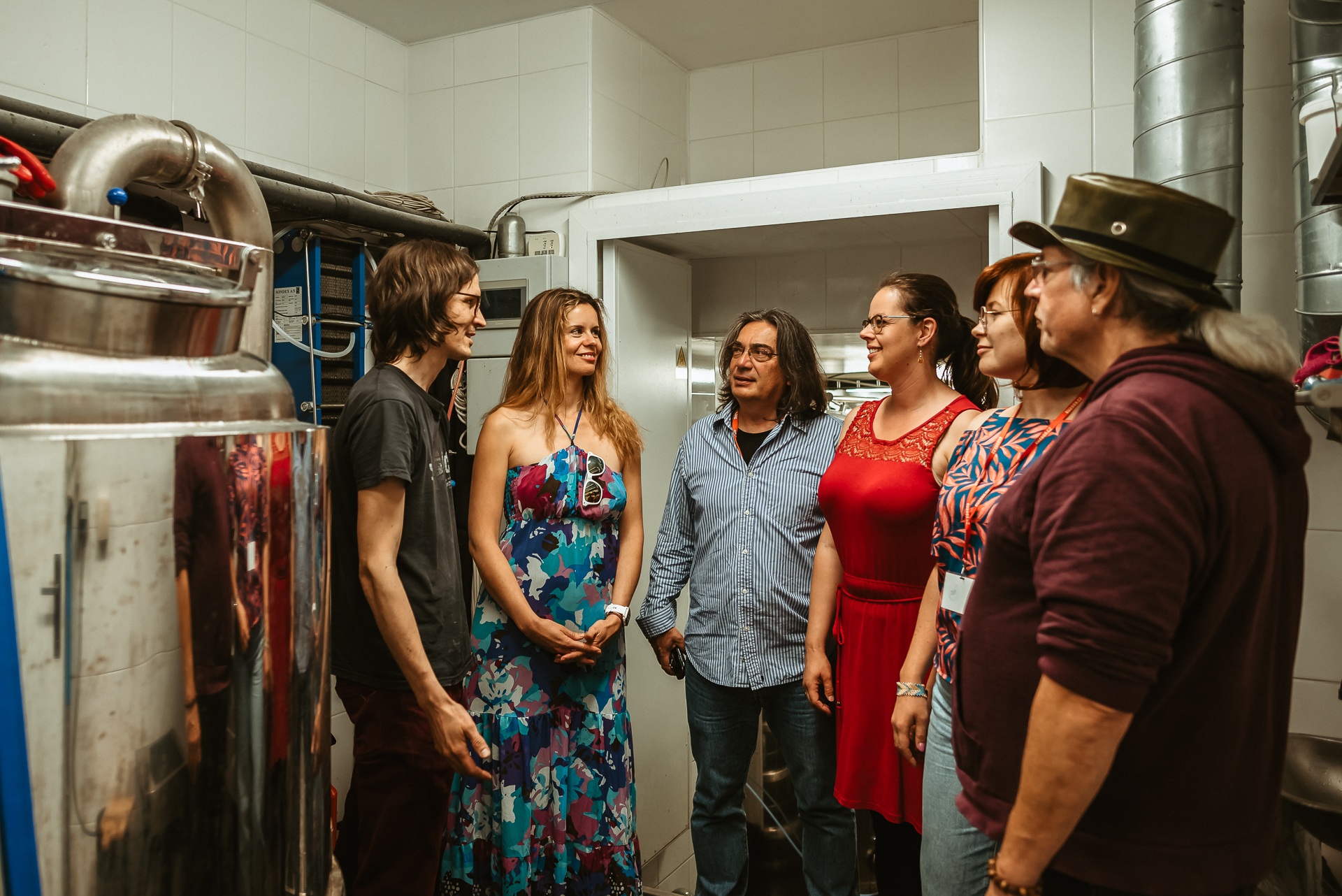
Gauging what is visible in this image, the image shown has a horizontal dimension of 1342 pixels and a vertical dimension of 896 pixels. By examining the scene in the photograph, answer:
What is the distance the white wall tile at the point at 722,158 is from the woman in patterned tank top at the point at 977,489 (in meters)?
1.86

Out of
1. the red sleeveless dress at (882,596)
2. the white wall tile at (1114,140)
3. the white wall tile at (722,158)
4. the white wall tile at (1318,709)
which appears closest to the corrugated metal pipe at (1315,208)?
the white wall tile at (1114,140)

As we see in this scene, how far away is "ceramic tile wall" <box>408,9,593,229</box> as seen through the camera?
2.80m

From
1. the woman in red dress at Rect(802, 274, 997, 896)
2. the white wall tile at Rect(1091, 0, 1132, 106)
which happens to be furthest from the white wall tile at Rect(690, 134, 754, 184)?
the woman in red dress at Rect(802, 274, 997, 896)

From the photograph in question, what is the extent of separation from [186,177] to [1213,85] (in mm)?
1885

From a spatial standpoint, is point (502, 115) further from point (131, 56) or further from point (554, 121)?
point (131, 56)

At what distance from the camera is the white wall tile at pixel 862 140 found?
302cm

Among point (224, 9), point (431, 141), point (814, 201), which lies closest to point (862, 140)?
point (814, 201)

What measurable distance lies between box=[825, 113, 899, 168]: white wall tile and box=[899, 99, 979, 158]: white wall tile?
32mm

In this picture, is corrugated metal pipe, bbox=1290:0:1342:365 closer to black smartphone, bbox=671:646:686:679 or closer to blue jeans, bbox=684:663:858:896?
blue jeans, bbox=684:663:858:896

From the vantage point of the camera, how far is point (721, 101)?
10.8 ft

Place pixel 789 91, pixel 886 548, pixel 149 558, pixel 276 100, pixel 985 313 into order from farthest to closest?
pixel 789 91, pixel 276 100, pixel 886 548, pixel 985 313, pixel 149 558

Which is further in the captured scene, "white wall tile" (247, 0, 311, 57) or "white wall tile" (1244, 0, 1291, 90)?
"white wall tile" (247, 0, 311, 57)

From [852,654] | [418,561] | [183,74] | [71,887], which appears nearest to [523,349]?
[418,561]

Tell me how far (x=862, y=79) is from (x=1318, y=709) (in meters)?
2.30
